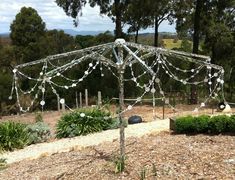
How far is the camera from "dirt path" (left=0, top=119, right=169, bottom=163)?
11.9 metres

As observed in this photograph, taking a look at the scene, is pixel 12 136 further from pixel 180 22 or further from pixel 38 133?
pixel 180 22

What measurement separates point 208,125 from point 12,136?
17.6 feet

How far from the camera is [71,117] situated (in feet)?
47.0

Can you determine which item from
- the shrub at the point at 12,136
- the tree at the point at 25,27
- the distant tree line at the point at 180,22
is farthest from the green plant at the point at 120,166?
the tree at the point at 25,27

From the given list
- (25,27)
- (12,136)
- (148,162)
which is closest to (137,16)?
(12,136)

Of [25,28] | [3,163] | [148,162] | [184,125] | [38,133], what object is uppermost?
[25,28]

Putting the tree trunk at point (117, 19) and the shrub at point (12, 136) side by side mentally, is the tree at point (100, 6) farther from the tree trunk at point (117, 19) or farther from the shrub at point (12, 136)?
the shrub at point (12, 136)

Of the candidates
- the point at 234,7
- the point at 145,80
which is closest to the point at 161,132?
the point at 234,7

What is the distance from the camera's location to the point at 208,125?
11742 millimetres

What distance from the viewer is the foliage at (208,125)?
1163 centimetres

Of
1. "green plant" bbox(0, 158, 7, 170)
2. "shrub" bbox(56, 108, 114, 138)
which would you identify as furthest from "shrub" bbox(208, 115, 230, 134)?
"green plant" bbox(0, 158, 7, 170)

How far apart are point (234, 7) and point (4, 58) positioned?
2028 centimetres

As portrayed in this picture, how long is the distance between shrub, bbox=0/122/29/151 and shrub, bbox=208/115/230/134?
5165 millimetres

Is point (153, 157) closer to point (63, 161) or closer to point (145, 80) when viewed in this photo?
point (63, 161)
